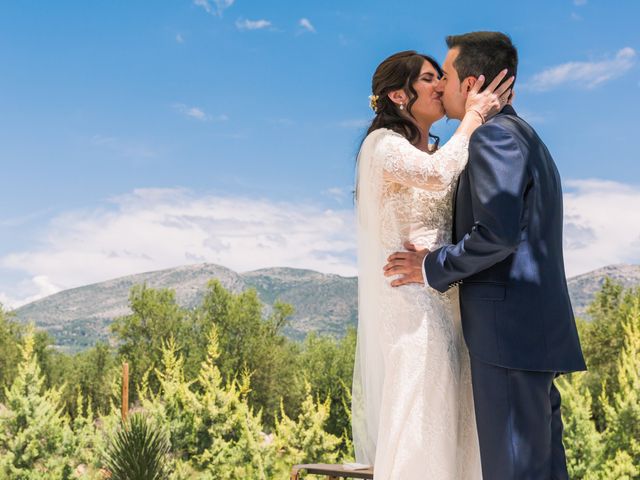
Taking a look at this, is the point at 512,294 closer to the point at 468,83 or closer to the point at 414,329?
the point at 414,329

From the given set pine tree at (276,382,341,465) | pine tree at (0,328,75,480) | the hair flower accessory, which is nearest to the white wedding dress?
the hair flower accessory

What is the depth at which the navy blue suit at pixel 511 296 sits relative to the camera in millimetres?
2279

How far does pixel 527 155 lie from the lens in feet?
7.74

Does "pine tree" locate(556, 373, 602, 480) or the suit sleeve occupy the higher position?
the suit sleeve

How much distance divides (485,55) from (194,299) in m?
176

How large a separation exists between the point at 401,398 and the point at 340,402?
32.1 meters

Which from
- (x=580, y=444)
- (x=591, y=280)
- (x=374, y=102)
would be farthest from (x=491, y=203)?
(x=591, y=280)

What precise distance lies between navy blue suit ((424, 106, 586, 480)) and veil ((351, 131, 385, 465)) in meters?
0.37

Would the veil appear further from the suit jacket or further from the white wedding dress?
the suit jacket

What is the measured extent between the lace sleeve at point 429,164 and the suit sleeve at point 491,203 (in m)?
0.17

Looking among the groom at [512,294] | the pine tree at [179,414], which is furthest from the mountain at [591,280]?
the groom at [512,294]

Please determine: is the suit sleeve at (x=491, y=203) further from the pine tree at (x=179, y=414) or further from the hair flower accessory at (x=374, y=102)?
the pine tree at (x=179, y=414)

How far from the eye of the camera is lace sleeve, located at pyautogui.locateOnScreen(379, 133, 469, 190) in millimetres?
2549

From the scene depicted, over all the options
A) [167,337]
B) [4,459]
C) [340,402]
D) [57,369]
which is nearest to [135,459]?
[4,459]
